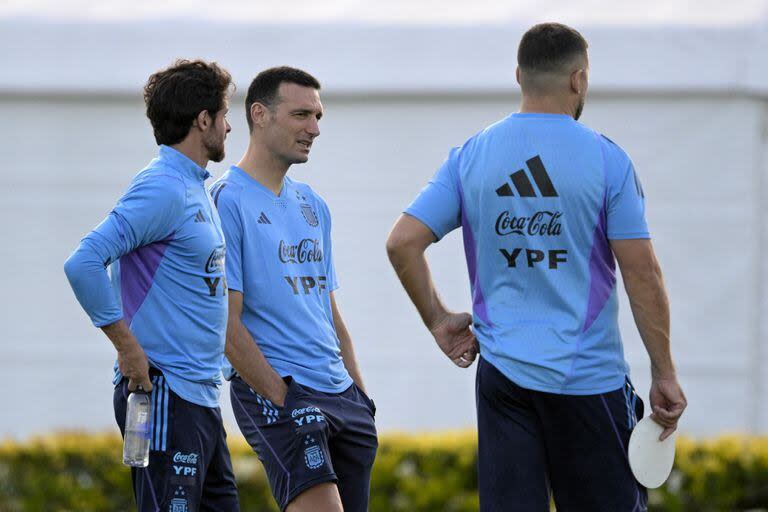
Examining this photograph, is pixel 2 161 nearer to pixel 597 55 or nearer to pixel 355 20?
pixel 355 20

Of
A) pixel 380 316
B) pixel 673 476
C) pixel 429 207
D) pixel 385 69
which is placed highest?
pixel 385 69

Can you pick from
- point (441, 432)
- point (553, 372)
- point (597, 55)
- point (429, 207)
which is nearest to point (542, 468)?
point (553, 372)

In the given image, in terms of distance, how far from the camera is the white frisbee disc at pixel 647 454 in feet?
12.6

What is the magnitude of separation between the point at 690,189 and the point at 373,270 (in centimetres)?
196

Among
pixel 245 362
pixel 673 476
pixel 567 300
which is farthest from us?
pixel 673 476

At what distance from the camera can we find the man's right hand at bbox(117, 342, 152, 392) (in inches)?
149

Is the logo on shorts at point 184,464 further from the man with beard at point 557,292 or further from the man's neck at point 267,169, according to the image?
the man's neck at point 267,169

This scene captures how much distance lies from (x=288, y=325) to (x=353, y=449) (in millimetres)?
534

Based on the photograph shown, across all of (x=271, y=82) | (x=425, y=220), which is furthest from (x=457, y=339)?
(x=271, y=82)

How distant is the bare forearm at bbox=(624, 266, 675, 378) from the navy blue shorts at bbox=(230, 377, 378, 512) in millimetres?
1187

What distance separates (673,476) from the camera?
21.9 feet

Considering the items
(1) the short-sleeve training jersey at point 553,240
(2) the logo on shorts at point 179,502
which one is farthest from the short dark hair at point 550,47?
(2) the logo on shorts at point 179,502

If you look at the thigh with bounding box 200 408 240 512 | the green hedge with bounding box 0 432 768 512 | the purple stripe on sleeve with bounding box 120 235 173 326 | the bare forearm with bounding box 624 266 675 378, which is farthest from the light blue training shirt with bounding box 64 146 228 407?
the green hedge with bounding box 0 432 768 512

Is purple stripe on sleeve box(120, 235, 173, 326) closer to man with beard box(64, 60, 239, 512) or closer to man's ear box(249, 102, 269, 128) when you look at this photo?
man with beard box(64, 60, 239, 512)
